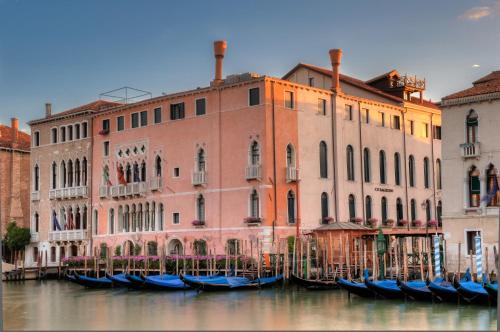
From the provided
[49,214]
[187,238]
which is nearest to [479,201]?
[187,238]

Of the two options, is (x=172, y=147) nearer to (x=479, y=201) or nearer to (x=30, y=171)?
(x=30, y=171)

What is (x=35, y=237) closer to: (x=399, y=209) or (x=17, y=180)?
(x=17, y=180)

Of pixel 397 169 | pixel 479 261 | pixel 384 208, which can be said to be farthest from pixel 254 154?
pixel 479 261

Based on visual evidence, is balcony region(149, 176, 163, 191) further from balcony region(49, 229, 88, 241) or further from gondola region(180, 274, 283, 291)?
gondola region(180, 274, 283, 291)

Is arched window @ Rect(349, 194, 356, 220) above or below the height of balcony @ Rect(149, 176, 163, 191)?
below

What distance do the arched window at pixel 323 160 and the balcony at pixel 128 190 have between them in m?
2.54

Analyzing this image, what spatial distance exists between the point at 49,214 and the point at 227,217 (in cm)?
384

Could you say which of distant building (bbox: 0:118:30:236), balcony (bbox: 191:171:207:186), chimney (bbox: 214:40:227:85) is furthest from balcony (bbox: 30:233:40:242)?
chimney (bbox: 214:40:227:85)

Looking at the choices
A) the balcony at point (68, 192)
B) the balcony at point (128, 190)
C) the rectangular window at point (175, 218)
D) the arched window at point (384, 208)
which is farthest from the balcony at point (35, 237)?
the arched window at point (384, 208)

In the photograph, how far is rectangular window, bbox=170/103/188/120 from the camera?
38.0 ft

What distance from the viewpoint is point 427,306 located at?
680cm

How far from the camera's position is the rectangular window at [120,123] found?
1243cm

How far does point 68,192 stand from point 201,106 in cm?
306

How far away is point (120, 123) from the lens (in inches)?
492
